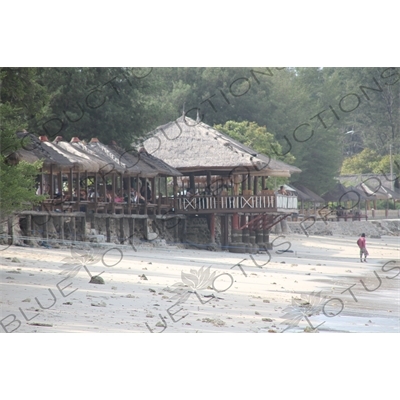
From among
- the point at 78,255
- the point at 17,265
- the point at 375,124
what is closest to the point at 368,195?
the point at 375,124

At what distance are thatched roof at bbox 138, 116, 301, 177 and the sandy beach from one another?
5525 millimetres

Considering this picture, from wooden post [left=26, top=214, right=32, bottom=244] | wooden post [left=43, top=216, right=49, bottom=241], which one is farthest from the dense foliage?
wooden post [left=43, top=216, right=49, bottom=241]

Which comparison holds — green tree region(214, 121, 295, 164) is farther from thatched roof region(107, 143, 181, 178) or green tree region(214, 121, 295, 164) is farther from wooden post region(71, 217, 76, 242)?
wooden post region(71, 217, 76, 242)

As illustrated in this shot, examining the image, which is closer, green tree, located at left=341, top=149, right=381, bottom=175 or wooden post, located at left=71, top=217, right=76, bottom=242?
wooden post, located at left=71, top=217, right=76, bottom=242

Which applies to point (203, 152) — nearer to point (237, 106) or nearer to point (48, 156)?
point (48, 156)

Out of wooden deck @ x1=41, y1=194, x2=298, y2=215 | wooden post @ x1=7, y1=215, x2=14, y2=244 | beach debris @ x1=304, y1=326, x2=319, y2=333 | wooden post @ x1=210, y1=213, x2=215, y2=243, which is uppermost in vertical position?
wooden post @ x1=7, y1=215, x2=14, y2=244

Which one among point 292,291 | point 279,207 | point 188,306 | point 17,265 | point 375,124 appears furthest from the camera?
point 375,124

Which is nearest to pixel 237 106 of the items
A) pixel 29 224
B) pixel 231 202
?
pixel 231 202

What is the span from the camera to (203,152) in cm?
3712

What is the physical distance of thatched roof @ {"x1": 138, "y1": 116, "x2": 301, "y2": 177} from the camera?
119 feet

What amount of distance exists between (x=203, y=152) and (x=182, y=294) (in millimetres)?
18219

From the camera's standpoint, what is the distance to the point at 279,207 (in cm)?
3597
